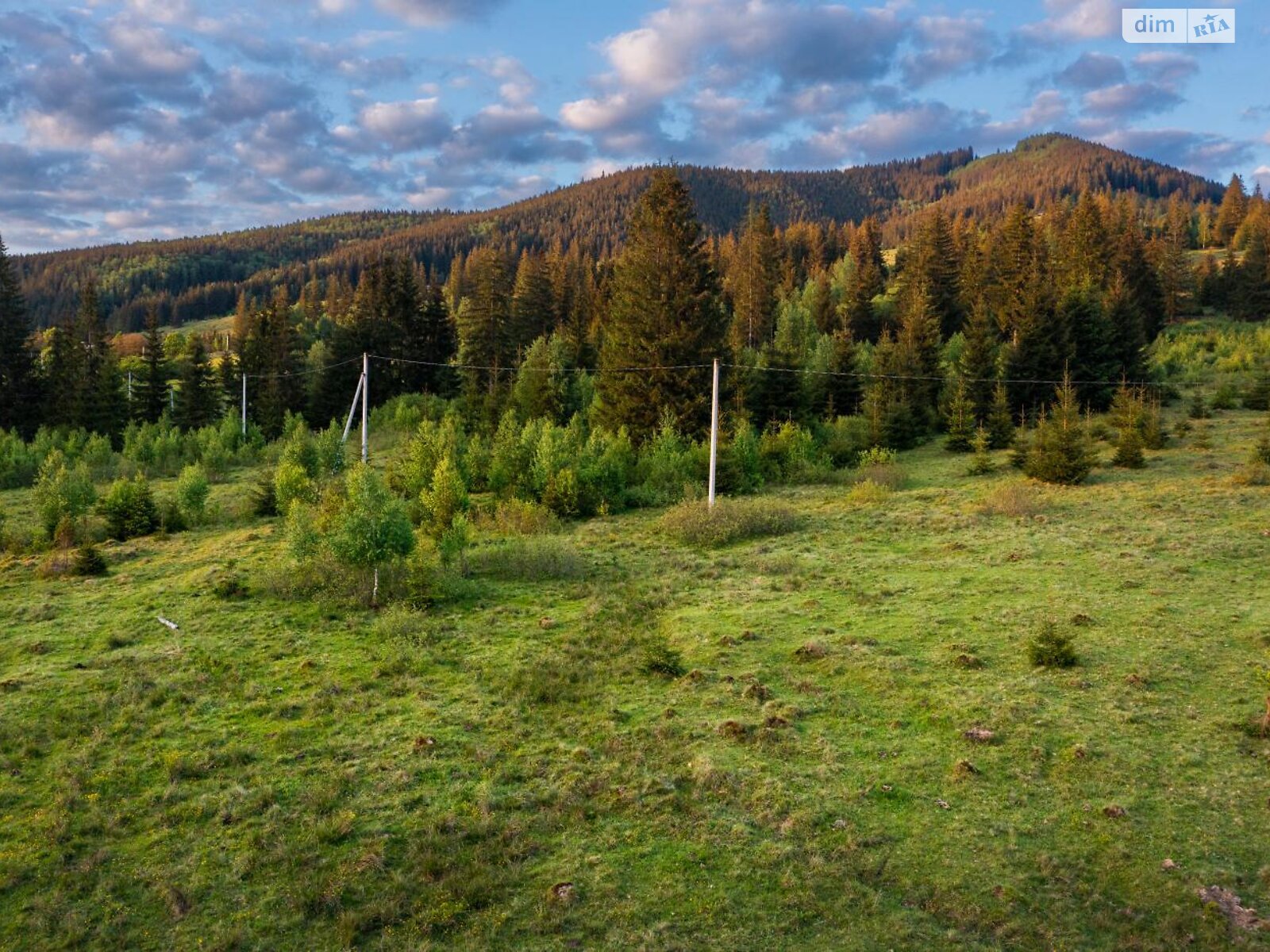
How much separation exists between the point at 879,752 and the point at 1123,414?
115ft

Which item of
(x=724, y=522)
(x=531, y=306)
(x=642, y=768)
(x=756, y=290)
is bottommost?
(x=642, y=768)

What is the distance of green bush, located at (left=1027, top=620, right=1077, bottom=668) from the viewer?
13.6m

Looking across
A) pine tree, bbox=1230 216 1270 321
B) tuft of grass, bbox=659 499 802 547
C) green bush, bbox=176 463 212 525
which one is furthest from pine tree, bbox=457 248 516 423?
pine tree, bbox=1230 216 1270 321

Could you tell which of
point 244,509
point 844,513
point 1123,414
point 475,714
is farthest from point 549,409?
point 475,714

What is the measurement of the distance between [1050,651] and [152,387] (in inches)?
2710

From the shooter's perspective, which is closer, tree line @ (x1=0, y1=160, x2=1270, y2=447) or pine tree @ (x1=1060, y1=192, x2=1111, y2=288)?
tree line @ (x1=0, y1=160, x2=1270, y2=447)

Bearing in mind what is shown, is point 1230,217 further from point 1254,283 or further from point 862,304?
point 862,304

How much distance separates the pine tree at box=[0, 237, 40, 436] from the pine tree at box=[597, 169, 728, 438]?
50.7m

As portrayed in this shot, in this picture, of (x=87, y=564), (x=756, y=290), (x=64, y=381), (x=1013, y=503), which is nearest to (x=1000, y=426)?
(x=1013, y=503)

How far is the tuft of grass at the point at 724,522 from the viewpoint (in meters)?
26.1

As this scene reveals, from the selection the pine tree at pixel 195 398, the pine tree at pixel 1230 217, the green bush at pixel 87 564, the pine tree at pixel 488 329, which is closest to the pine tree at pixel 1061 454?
the green bush at pixel 87 564

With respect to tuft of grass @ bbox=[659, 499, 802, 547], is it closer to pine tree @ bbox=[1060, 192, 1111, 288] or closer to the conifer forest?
the conifer forest

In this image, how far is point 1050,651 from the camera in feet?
45.0

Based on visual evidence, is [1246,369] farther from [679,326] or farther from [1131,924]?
[1131,924]
